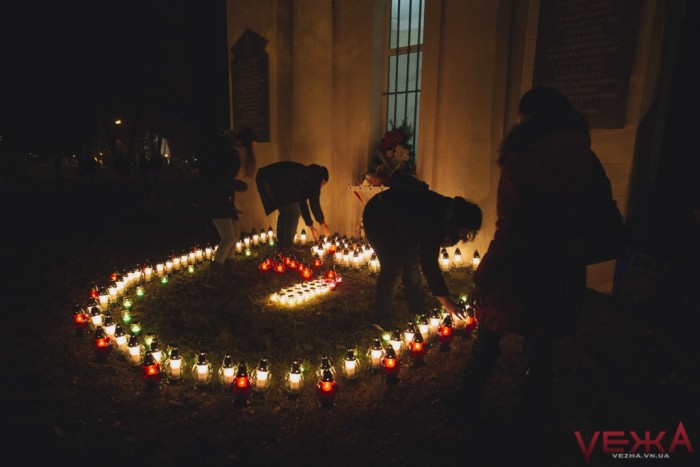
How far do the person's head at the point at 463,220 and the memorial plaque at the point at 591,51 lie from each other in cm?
276

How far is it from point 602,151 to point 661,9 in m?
1.62

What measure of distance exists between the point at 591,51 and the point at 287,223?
15.4 feet

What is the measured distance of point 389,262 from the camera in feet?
13.3

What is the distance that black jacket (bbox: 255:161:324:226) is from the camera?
21.2 feet

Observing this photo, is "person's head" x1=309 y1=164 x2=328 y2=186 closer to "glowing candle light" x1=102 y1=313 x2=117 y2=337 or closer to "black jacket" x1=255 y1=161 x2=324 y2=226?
"black jacket" x1=255 y1=161 x2=324 y2=226

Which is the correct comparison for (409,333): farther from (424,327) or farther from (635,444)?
(635,444)

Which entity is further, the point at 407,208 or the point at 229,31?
the point at 229,31

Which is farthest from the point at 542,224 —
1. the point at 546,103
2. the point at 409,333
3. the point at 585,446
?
the point at 409,333

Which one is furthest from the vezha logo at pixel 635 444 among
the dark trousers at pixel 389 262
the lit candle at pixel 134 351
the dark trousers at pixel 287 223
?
the dark trousers at pixel 287 223

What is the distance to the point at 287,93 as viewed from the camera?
9258 mm

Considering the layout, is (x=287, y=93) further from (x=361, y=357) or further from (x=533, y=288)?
(x=533, y=288)

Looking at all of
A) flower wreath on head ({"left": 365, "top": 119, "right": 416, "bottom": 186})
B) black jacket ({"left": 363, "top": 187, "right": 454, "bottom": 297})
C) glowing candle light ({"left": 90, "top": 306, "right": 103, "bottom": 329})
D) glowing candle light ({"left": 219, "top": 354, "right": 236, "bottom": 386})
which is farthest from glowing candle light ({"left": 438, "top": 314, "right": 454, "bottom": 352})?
flower wreath on head ({"left": 365, "top": 119, "right": 416, "bottom": 186})

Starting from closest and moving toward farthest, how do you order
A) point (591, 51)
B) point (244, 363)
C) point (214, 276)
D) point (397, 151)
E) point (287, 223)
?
point (244, 363) < point (591, 51) < point (214, 276) < point (287, 223) < point (397, 151)

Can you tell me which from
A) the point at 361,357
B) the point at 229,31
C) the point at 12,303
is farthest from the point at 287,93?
the point at 361,357
